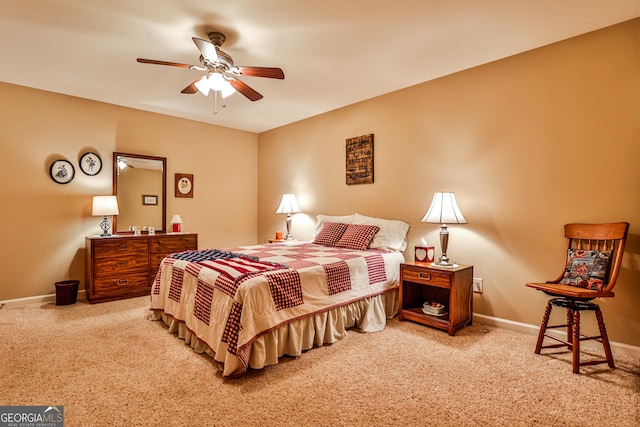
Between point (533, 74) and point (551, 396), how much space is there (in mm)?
2528

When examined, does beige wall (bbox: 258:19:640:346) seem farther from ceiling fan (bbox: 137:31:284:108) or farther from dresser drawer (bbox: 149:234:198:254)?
dresser drawer (bbox: 149:234:198:254)

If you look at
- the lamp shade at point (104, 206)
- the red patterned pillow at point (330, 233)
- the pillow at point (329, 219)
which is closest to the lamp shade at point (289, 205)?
the pillow at point (329, 219)

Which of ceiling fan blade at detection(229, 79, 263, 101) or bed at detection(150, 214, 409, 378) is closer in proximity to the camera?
bed at detection(150, 214, 409, 378)

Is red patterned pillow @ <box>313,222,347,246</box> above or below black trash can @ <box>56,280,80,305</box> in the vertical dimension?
above

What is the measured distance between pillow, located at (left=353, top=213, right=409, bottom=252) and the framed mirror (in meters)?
3.12

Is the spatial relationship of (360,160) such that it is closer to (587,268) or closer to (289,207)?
(289,207)

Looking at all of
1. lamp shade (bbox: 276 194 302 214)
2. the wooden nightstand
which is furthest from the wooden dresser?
the wooden nightstand

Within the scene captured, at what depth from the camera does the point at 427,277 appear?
2965mm

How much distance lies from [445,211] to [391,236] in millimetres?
751

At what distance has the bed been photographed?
216 centimetres

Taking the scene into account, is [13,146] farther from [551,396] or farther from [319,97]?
[551,396]

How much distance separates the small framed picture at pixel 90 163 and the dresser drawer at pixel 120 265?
120 centimetres

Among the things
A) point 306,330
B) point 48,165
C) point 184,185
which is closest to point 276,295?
point 306,330

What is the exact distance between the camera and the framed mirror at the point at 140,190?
172 inches
